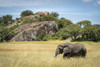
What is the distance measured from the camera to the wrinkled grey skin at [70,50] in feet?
49.8

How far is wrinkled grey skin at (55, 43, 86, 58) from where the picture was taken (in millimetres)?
15188

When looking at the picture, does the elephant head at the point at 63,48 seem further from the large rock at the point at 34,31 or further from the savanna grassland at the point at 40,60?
the large rock at the point at 34,31

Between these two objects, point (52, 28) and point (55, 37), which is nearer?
point (55, 37)

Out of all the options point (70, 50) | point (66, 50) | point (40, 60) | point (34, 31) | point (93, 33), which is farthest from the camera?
point (34, 31)

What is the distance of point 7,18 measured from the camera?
12838 centimetres

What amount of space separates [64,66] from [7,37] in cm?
7336

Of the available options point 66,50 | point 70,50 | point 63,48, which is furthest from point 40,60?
point 70,50

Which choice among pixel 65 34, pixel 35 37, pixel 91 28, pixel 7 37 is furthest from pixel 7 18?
pixel 91 28

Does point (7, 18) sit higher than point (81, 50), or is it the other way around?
point (7, 18)

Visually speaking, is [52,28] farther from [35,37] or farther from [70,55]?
[70,55]

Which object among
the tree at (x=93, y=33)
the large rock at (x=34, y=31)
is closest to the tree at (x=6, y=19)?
the large rock at (x=34, y=31)

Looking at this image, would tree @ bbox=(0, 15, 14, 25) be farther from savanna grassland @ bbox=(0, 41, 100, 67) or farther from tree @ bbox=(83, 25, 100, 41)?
savanna grassland @ bbox=(0, 41, 100, 67)

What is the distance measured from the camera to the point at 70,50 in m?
15.5

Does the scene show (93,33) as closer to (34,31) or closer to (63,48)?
(34,31)
